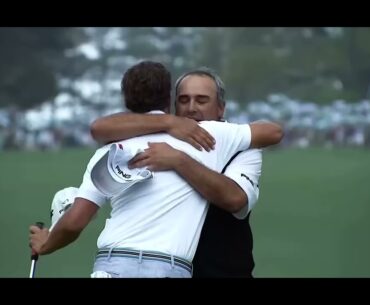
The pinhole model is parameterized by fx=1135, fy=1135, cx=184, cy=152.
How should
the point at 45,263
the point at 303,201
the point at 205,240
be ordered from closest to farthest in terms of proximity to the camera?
the point at 205,240 < the point at 45,263 < the point at 303,201

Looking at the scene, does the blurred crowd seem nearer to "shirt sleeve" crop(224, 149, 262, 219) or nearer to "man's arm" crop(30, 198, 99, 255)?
"shirt sleeve" crop(224, 149, 262, 219)

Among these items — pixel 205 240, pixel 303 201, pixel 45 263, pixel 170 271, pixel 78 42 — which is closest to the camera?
pixel 170 271

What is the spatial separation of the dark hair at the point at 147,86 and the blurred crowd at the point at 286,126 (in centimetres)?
3669

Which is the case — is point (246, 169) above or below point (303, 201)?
below

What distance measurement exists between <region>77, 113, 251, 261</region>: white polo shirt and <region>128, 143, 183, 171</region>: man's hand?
0.11ft

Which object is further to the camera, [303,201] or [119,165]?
[303,201]

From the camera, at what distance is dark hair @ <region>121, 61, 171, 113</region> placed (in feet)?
11.9

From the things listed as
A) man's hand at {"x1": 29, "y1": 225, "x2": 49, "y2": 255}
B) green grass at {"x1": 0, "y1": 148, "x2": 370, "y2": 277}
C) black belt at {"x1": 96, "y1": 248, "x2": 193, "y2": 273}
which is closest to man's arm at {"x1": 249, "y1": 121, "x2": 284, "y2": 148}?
black belt at {"x1": 96, "y1": 248, "x2": 193, "y2": 273}

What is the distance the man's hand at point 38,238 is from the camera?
12.3 ft

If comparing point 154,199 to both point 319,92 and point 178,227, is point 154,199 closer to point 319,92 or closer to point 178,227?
point 178,227

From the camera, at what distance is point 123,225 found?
11.7ft
